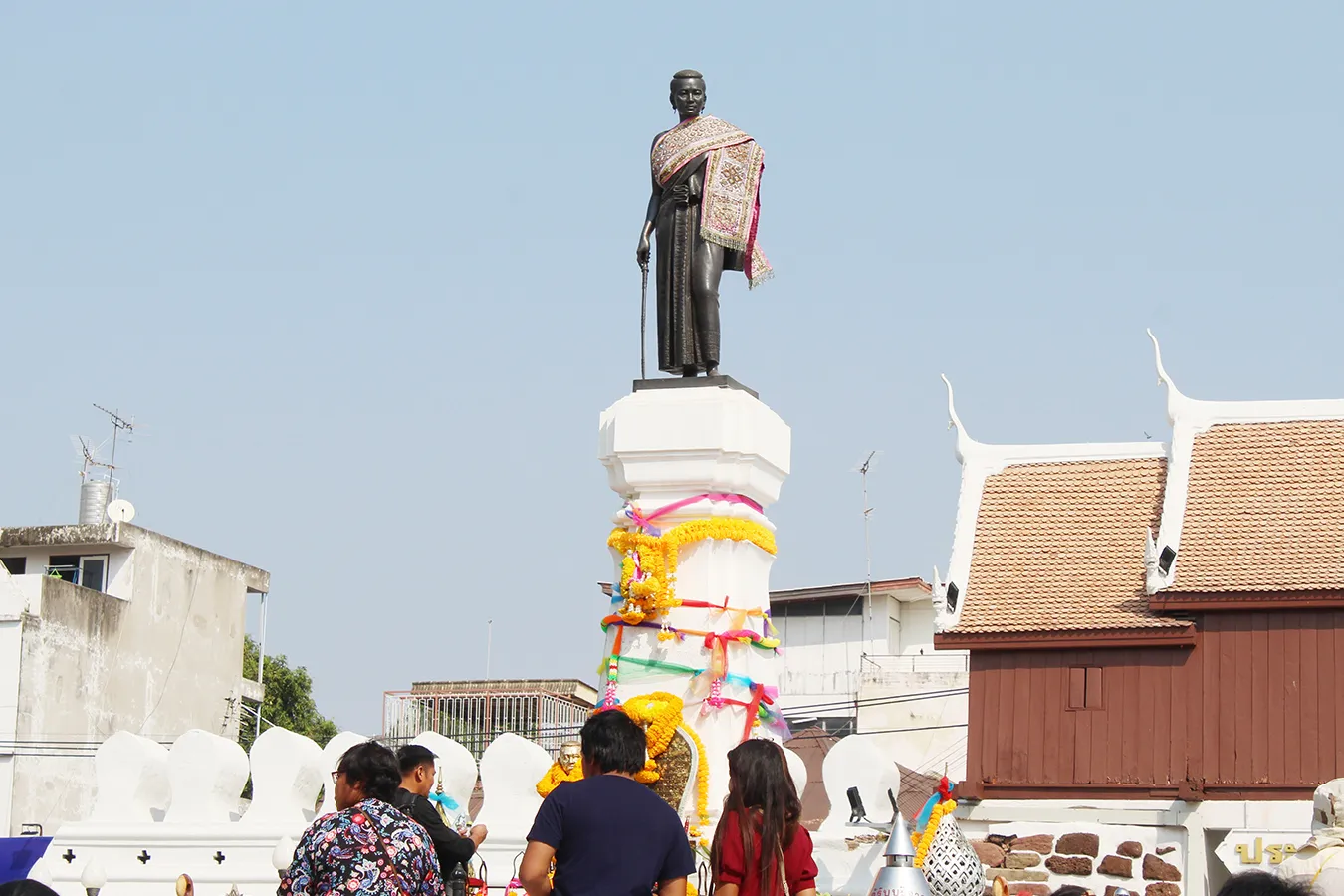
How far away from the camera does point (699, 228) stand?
11.2 metres

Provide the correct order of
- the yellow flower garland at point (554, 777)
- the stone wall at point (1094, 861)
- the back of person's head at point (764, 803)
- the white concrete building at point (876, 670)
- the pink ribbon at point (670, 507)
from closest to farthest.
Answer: the back of person's head at point (764, 803) → the yellow flower garland at point (554, 777) → the pink ribbon at point (670, 507) → the stone wall at point (1094, 861) → the white concrete building at point (876, 670)

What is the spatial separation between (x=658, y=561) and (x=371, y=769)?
3.95 metres

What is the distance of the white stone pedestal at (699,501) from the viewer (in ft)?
34.8

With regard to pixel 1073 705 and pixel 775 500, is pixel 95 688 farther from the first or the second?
pixel 775 500

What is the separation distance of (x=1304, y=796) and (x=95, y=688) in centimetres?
1826

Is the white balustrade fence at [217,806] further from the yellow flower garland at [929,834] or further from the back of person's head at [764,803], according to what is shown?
the back of person's head at [764,803]

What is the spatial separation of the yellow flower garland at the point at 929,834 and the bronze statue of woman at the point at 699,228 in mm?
3156

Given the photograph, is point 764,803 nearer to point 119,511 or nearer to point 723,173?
point 723,173

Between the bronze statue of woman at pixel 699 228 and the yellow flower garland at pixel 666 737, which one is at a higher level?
the bronze statue of woman at pixel 699 228

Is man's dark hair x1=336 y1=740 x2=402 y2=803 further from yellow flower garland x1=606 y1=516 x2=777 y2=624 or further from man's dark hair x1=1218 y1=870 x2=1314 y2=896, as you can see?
yellow flower garland x1=606 y1=516 x2=777 y2=624

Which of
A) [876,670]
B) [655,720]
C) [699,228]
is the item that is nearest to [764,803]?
[655,720]

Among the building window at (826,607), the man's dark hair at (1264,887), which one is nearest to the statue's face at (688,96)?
the man's dark hair at (1264,887)

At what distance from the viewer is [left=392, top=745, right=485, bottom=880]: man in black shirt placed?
7684 millimetres

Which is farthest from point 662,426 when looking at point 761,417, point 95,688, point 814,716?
point 814,716
